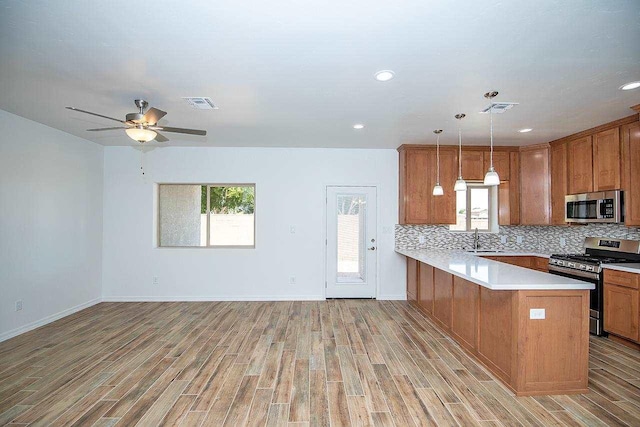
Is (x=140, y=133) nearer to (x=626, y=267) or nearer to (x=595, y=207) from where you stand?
(x=626, y=267)

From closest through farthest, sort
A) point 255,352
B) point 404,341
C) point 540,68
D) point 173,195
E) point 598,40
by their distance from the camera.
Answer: point 598,40, point 540,68, point 255,352, point 404,341, point 173,195

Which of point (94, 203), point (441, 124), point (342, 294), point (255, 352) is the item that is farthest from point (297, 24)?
point (94, 203)

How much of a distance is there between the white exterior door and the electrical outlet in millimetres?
2985

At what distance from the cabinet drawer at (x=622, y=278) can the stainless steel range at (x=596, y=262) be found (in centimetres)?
7

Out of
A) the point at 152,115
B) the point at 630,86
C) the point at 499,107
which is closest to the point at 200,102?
the point at 152,115

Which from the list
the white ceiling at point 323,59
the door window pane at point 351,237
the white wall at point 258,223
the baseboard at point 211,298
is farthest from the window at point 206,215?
the white ceiling at point 323,59

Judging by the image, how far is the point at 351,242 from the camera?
17.8 feet

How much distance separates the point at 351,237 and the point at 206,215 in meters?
2.52

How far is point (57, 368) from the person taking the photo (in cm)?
290

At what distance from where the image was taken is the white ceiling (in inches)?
71.4

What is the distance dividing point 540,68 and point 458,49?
31.1 inches

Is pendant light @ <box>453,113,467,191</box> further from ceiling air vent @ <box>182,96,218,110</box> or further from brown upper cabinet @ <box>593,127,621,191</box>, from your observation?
ceiling air vent @ <box>182,96,218,110</box>

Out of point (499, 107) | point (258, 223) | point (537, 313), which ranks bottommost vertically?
point (537, 313)

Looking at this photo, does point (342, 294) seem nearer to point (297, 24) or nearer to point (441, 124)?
point (441, 124)
